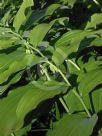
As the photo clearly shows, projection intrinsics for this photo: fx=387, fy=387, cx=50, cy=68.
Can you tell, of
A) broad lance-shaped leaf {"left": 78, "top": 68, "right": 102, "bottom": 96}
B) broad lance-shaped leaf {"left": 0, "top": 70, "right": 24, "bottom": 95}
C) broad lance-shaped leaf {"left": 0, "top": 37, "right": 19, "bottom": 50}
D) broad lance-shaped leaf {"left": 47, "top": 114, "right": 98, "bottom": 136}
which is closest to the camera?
broad lance-shaped leaf {"left": 47, "top": 114, "right": 98, "bottom": 136}

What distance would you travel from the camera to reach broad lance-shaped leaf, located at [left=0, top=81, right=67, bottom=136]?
4.00ft

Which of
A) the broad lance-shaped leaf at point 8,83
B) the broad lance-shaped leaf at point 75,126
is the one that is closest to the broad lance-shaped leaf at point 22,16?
the broad lance-shaped leaf at point 8,83

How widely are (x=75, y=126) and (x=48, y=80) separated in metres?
0.25

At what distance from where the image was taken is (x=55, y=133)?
1258 mm

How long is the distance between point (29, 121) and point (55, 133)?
0.33ft

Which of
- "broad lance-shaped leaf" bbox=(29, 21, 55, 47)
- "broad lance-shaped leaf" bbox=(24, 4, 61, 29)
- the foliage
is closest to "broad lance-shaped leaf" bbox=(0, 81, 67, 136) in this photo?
the foliage

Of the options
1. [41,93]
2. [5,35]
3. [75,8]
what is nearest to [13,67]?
[41,93]

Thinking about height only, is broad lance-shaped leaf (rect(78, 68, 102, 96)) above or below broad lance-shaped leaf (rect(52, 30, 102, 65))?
below

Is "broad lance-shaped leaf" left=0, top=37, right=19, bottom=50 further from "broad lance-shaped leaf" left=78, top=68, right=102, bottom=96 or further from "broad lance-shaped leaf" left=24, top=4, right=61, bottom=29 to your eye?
"broad lance-shaped leaf" left=78, top=68, right=102, bottom=96

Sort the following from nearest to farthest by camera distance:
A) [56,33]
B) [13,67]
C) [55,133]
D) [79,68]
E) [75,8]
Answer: [55,133], [13,67], [79,68], [56,33], [75,8]

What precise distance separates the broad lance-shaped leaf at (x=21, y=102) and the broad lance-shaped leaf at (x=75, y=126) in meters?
0.10

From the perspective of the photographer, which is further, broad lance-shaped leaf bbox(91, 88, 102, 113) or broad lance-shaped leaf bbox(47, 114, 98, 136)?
broad lance-shaped leaf bbox(91, 88, 102, 113)

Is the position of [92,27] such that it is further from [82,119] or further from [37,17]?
[82,119]

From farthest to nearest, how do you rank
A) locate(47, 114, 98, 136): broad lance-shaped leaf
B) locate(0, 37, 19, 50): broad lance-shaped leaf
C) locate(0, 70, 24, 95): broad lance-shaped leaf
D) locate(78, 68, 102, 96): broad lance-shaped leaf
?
locate(0, 37, 19, 50): broad lance-shaped leaf, locate(0, 70, 24, 95): broad lance-shaped leaf, locate(78, 68, 102, 96): broad lance-shaped leaf, locate(47, 114, 98, 136): broad lance-shaped leaf
